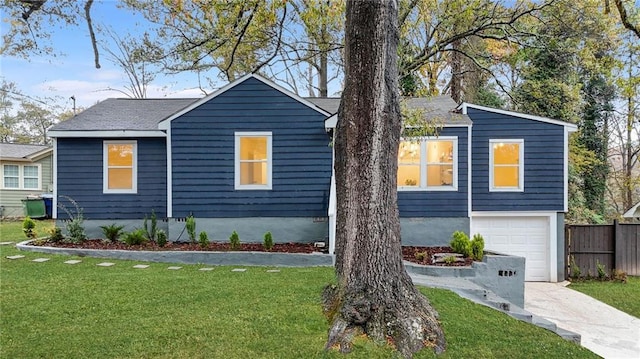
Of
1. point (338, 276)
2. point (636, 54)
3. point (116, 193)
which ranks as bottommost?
point (338, 276)

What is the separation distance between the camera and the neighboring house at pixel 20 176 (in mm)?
18609

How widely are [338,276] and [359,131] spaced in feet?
5.28

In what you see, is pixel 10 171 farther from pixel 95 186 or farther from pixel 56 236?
pixel 56 236

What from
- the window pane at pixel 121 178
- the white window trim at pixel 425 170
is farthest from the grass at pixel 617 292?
the window pane at pixel 121 178

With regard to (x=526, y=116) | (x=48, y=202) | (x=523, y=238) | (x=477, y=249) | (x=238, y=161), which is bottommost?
(x=523, y=238)

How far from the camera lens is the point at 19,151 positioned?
19.4 m

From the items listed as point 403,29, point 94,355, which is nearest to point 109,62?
point 403,29

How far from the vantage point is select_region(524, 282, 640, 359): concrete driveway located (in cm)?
581

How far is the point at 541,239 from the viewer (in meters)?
11.2

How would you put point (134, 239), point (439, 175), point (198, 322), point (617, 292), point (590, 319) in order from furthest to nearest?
point (439, 175) < point (617, 292) < point (134, 239) < point (590, 319) < point (198, 322)

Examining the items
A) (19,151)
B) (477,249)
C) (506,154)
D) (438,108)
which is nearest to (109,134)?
(438,108)

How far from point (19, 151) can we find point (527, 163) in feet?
71.8

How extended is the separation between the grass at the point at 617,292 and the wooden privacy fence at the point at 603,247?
42 centimetres

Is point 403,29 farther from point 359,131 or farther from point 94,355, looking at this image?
point 94,355
